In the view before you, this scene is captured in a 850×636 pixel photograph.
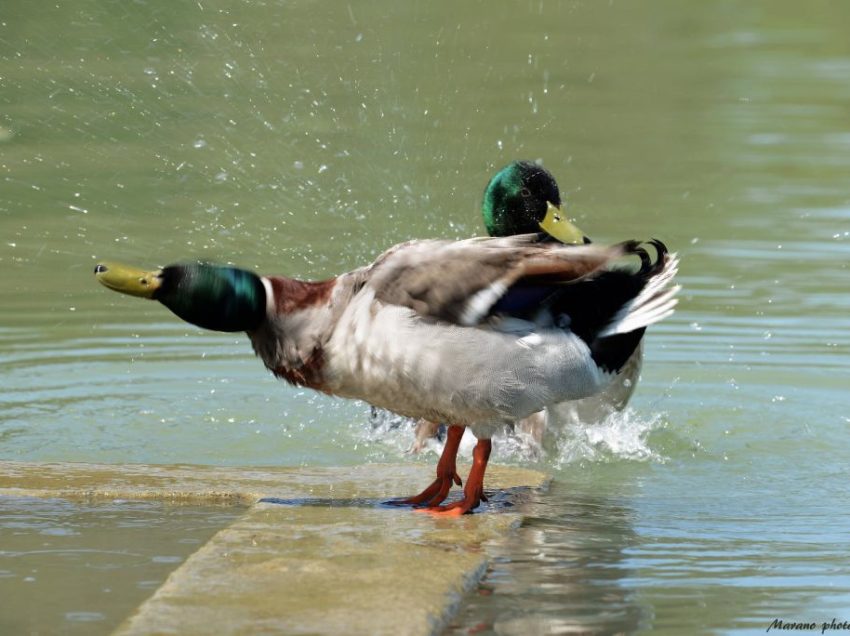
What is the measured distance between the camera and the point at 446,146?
13172 mm

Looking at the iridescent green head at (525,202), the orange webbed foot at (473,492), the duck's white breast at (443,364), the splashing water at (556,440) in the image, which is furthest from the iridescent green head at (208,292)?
the iridescent green head at (525,202)

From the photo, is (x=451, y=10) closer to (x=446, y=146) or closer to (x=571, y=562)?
(x=446, y=146)

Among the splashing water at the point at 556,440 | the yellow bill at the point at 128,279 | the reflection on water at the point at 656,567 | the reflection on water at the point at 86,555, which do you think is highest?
the yellow bill at the point at 128,279

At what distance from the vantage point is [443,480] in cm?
534

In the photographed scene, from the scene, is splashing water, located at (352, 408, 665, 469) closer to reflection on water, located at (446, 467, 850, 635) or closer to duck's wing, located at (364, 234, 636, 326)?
reflection on water, located at (446, 467, 850, 635)

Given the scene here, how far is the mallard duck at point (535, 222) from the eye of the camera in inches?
251

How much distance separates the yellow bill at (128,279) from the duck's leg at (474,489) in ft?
3.57

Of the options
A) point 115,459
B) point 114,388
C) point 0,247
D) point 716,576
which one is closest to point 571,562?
point 716,576

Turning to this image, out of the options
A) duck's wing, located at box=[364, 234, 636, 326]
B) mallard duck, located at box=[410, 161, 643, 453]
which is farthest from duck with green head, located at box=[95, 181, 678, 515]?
mallard duck, located at box=[410, 161, 643, 453]

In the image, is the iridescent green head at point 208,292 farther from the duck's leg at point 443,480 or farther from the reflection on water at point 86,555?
the duck's leg at point 443,480

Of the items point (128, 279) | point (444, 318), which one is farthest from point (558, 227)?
point (128, 279)

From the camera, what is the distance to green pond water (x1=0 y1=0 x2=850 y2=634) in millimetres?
4898

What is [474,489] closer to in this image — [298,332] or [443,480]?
[443,480]

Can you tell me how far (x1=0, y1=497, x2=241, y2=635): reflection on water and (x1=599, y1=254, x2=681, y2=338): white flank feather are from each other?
1333mm
